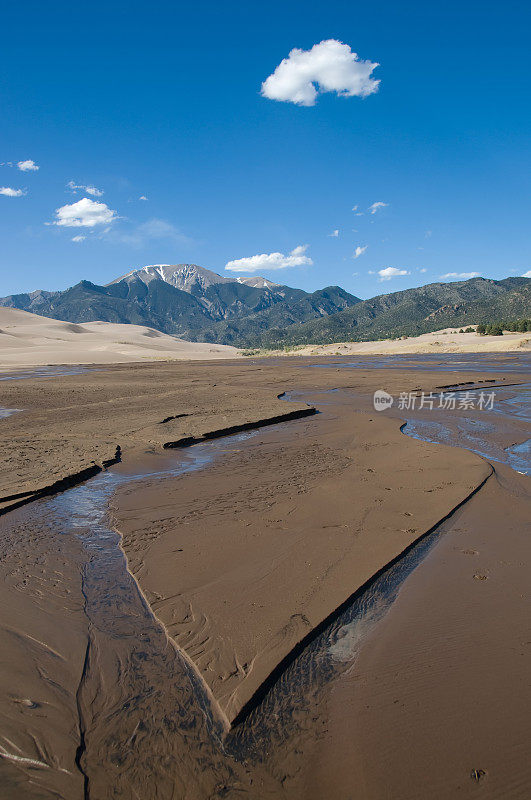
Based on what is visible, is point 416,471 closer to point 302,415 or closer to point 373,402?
point 302,415

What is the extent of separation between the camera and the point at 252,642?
3.36 meters

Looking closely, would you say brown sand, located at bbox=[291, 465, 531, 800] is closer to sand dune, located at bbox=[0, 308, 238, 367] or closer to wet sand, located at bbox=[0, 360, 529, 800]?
wet sand, located at bbox=[0, 360, 529, 800]

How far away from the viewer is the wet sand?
2426mm

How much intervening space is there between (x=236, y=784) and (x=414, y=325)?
144 metres

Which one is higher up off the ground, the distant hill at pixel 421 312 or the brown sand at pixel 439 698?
the distant hill at pixel 421 312

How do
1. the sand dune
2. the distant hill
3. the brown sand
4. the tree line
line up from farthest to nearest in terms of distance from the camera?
the distant hill < the tree line < the sand dune < the brown sand

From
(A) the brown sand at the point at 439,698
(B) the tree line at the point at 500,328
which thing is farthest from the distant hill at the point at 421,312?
(A) the brown sand at the point at 439,698

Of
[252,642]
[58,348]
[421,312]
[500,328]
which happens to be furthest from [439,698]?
[421,312]

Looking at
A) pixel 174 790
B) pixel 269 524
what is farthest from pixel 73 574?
pixel 174 790

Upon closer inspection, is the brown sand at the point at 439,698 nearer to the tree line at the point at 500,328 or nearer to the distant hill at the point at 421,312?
the tree line at the point at 500,328

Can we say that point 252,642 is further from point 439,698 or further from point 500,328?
point 500,328

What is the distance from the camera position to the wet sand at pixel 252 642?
2.43m

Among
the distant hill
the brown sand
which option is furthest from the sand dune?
the distant hill

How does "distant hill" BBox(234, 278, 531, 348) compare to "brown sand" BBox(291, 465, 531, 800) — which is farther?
"distant hill" BBox(234, 278, 531, 348)
